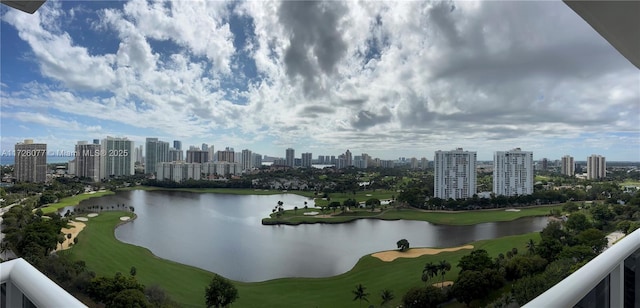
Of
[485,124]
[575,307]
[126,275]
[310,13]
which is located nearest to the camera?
[575,307]

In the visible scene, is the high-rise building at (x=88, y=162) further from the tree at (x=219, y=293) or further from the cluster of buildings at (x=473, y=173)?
the cluster of buildings at (x=473, y=173)

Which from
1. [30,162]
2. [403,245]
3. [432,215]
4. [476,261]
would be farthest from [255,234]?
[476,261]

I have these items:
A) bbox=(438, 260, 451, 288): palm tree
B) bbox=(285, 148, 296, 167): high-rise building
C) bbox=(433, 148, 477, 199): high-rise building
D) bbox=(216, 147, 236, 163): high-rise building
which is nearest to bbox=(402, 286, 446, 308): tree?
bbox=(438, 260, 451, 288): palm tree

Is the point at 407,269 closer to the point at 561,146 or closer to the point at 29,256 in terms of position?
the point at 561,146

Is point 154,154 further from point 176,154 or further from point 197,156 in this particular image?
point 197,156

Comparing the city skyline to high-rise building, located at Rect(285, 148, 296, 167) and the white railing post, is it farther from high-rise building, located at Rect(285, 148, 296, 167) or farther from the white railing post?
the white railing post

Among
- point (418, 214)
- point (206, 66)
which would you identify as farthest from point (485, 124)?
point (206, 66)
